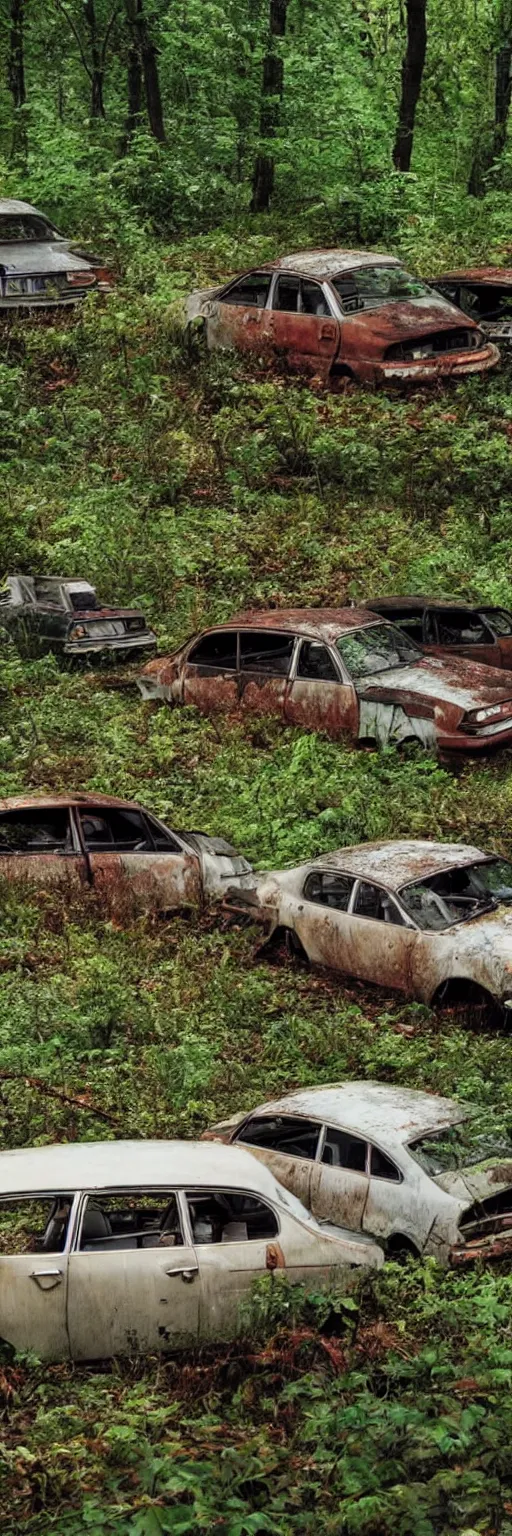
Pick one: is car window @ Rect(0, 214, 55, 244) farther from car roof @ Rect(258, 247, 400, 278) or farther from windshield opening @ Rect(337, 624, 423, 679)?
windshield opening @ Rect(337, 624, 423, 679)

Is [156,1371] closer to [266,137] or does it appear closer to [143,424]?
[143,424]

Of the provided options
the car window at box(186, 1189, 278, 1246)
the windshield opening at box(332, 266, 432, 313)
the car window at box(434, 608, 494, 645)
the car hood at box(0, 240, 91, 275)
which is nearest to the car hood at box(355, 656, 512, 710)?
the car window at box(434, 608, 494, 645)

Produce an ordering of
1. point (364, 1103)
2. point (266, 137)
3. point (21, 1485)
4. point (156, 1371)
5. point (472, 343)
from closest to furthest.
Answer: point (21, 1485) < point (156, 1371) < point (364, 1103) < point (472, 343) < point (266, 137)

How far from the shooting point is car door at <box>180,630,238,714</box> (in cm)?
1491

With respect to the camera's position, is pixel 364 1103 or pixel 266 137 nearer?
pixel 364 1103

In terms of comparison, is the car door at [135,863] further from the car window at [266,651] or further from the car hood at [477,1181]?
the car hood at [477,1181]

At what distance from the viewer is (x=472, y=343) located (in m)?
19.3

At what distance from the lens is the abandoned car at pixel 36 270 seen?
21.6 m

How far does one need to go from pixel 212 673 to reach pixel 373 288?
654 cm

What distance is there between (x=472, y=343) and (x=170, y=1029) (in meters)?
11.2

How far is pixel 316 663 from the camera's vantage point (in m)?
14.4

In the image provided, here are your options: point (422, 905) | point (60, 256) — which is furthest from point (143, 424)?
point (422, 905)

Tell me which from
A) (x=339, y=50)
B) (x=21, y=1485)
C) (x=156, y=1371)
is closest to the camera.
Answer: (x=21, y=1485)

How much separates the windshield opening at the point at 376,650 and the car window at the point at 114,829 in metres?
A: 2.64
